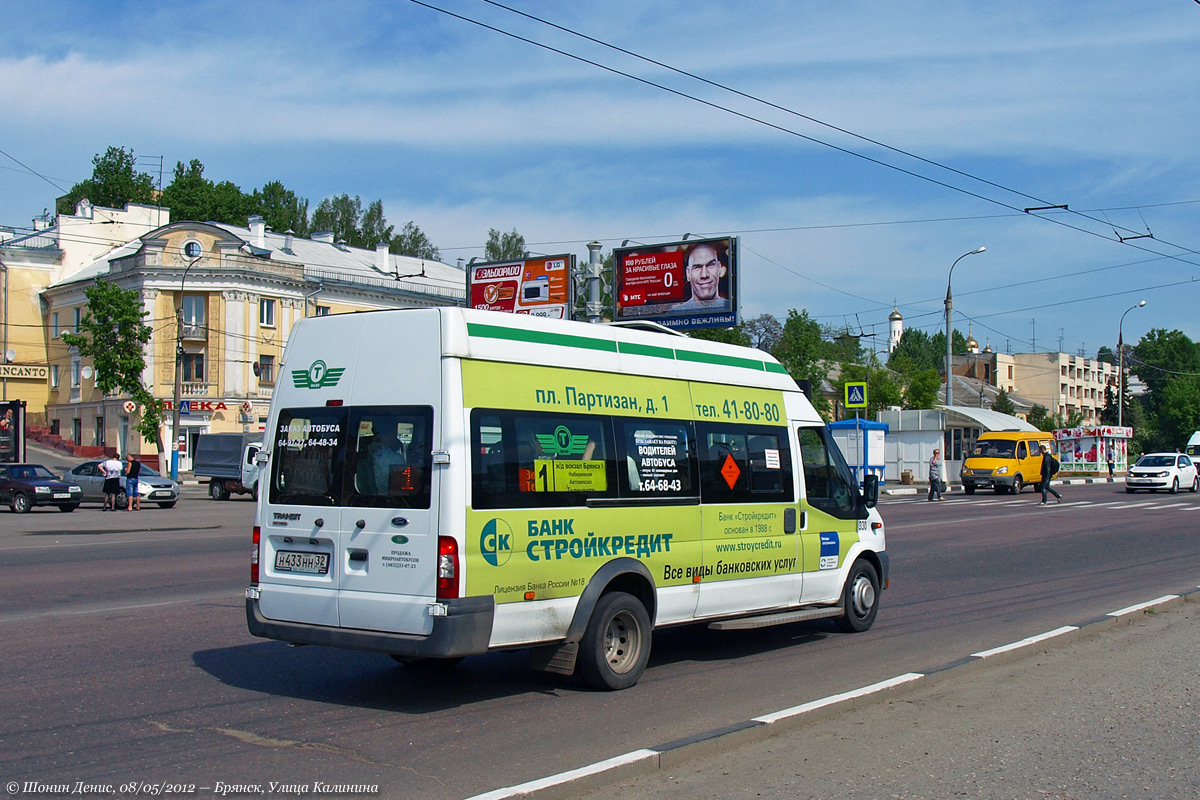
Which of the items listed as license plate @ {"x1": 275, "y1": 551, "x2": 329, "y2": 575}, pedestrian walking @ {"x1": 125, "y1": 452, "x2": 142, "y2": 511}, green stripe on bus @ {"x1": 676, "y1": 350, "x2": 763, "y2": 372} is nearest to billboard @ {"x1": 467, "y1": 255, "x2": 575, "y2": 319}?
pedestrian walking @ {"x1": 125, "y1": 452, "x2": 142, "y2": 511}

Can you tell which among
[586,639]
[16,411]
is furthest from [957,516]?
[16,411]

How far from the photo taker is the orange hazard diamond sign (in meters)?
8.86

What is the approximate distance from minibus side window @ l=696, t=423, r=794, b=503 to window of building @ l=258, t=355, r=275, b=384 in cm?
5473

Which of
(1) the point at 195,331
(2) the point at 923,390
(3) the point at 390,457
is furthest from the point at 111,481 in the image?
(2) the point at 923,390

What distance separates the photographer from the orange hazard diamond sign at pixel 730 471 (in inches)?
349

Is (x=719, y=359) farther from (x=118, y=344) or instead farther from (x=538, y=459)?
(x=118, y=344)

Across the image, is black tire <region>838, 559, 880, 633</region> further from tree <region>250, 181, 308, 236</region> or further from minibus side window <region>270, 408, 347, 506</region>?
tree <region>250, 181, 308, 236</region>

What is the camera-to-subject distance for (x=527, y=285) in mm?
38719

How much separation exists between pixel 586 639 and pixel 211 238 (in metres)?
56.9

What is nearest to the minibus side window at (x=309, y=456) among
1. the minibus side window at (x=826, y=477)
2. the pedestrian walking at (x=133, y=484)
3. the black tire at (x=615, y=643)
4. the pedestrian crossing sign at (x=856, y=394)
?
the black tire at (x=615, y=643)

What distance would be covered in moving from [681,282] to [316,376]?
30.2 metres

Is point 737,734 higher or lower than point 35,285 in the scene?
lower

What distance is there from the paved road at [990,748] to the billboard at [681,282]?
28229 millimetres

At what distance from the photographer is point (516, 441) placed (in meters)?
7.22
